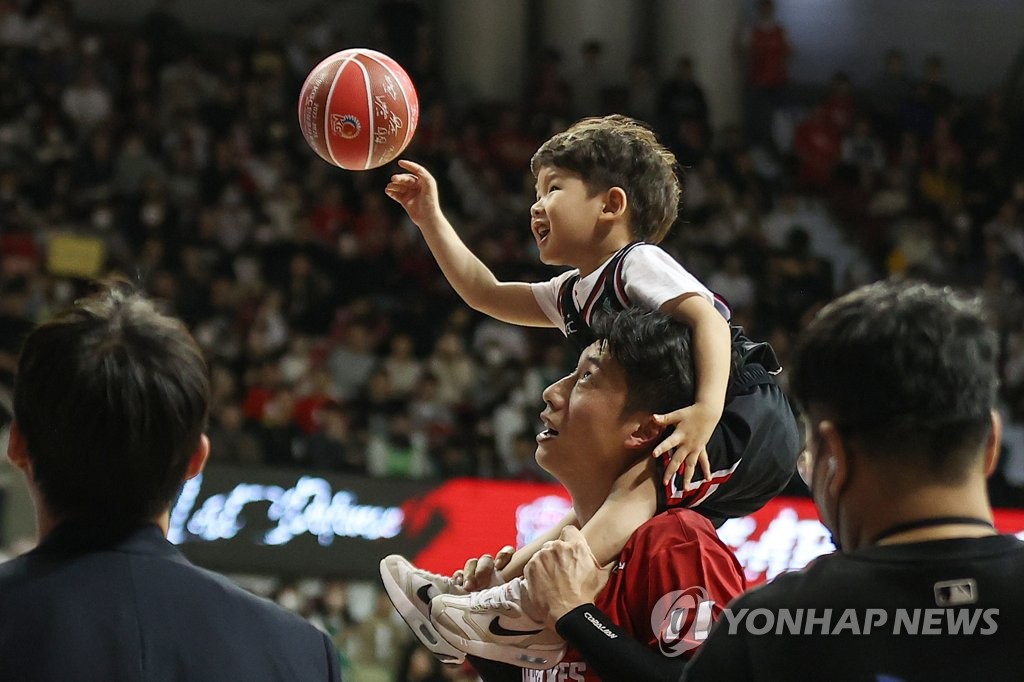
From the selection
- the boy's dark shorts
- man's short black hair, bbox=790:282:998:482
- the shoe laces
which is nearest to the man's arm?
the shoe laces

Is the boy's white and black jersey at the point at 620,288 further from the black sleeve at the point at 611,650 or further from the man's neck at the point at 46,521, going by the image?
the man's neck at the point at 46,521

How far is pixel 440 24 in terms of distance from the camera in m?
13.7

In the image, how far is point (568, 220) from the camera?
3.46 m

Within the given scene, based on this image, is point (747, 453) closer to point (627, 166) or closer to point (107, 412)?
point (627, 166)

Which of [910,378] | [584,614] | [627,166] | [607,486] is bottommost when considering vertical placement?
[584,614]

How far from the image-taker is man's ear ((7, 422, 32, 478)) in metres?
1.70

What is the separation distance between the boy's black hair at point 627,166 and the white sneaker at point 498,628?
48.0 inches

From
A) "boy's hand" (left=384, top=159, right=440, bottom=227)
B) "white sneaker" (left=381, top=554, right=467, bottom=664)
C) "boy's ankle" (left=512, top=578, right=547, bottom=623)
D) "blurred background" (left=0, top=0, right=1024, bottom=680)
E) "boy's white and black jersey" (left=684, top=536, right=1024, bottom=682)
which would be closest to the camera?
"boy's white and black jersey" (left=684, top=536, right=1024, bottom=682)

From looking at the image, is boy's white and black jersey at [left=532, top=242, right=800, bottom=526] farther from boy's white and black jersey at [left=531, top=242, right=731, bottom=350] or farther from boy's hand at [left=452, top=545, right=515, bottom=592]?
boy's hand at [left=452, top=545, right=515, bottom=592]

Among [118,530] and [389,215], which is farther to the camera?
[389,215]

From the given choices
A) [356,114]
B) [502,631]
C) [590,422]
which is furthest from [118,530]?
[356,114]

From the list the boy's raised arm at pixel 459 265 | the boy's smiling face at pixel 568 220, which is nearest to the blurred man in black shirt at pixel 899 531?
the boy's smiling face at pixel 568 220

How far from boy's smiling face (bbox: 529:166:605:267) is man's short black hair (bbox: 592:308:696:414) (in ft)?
2.30

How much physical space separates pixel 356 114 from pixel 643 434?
1.50 meters
